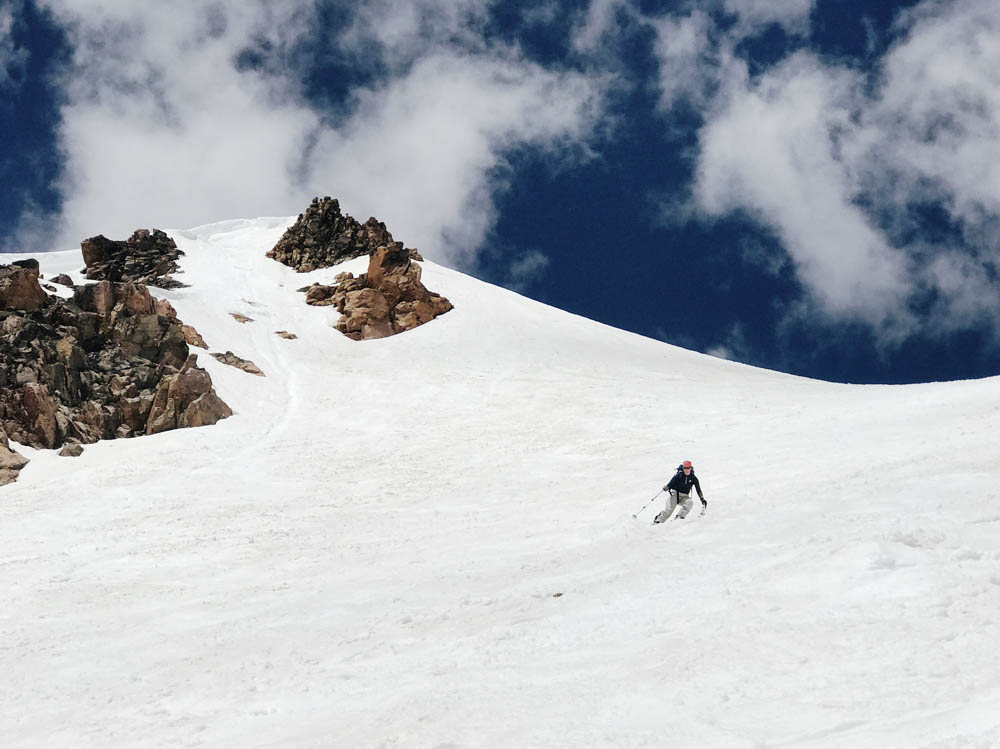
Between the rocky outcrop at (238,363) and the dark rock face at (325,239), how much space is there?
32545 millimetres

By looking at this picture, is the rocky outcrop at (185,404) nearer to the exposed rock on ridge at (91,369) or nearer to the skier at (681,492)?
the exposed rock on ridge at (91,369)

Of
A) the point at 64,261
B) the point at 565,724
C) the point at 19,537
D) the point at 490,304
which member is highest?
the point at 64,261

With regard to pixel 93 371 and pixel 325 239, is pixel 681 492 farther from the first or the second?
pixel 325 239

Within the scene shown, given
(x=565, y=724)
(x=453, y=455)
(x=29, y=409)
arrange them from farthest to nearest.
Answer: (x=29, y=409) < (x=453, y=455) < (x=565, y=724)

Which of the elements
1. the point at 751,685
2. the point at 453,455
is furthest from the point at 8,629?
the point at 453,455

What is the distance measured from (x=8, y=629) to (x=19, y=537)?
27.1 ft

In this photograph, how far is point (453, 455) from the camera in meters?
28.5

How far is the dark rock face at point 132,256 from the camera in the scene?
67.3m

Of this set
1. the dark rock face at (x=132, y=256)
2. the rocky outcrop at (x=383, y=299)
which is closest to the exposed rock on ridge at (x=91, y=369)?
the rocky outcrop at (x=383, y=299)

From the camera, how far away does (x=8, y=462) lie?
2777cm

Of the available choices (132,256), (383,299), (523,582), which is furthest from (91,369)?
(132,256)

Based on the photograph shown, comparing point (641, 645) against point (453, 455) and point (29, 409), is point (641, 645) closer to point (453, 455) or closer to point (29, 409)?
point (453, 455)

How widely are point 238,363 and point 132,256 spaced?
35.4 meters

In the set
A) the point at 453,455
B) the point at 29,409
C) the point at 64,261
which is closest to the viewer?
the point at 453,455
